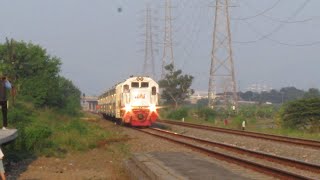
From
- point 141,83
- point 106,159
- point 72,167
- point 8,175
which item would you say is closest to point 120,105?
point 141,83

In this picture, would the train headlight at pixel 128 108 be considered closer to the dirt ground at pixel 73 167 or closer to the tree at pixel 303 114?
the tree at pixel 303 114

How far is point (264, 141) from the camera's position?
79.5 ft

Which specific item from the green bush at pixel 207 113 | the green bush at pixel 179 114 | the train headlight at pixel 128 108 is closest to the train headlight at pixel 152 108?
the train headlight at pixel 128 108

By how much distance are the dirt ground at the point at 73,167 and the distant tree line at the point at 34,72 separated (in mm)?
24760

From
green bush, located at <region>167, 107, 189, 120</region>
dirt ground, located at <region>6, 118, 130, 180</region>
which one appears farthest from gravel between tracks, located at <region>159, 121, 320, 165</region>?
green bush, located at <region>167, 107, 189, 120</region>

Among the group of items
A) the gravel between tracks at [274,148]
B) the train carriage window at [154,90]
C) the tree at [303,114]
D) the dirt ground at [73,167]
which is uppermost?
the train carriage window at [154,90]

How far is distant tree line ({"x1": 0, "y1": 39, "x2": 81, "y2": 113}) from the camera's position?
45781 millimetres

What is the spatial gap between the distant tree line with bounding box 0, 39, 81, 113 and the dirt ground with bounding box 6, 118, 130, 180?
2476cm

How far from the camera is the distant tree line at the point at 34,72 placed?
4578cm

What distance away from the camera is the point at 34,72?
173 ft

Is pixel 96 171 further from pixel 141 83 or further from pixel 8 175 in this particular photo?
pixel 141 83

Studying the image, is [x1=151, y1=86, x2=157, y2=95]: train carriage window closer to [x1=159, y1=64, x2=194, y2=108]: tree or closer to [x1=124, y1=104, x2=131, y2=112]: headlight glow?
[x1=124, y1=104, x2=131, y2=112]: headlight glow

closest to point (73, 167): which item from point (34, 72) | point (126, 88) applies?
point (126, 88)

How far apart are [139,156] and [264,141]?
9765 mm
